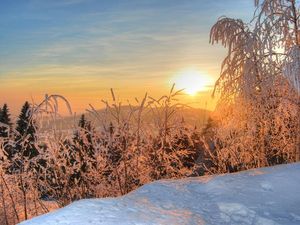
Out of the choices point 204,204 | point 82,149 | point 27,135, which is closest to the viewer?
point 204,204

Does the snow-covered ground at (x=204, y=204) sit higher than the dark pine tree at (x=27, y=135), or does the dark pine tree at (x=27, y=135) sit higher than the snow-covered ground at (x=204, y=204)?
the dark pine tree at (x=27, y=135)

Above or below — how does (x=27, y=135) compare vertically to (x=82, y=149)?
above

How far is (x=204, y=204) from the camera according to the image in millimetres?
6066

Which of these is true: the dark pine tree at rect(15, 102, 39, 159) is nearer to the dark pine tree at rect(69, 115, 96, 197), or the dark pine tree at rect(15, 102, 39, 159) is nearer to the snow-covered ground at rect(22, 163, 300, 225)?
the dark pine tree at rect(69, 115, 96, 197)

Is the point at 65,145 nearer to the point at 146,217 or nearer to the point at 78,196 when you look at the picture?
the point at 78,196

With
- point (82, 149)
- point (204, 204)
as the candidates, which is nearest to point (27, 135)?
point (82, 149)

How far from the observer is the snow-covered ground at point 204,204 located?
498 cm

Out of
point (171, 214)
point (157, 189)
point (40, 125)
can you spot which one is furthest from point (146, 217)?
point (40, 125)

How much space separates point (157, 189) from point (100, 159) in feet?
11.6

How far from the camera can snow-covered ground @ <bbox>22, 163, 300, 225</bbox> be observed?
4.98m

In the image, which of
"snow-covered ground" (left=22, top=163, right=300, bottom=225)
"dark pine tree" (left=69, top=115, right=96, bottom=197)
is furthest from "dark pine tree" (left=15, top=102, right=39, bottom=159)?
"snow-covered ground" (left=22, top=163, right=300, bottom=225)

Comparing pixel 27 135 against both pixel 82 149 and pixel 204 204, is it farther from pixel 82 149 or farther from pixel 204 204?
pixel 204 204

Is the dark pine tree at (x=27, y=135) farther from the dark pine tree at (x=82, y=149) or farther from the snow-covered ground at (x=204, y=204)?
the snow-covered ground at (x=204, y=204)

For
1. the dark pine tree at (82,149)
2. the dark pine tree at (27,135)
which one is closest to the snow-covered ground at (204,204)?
the dark pine tree at (82,149)
